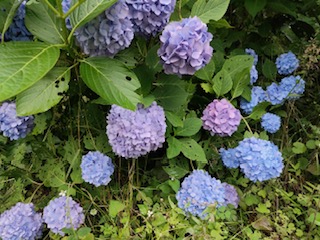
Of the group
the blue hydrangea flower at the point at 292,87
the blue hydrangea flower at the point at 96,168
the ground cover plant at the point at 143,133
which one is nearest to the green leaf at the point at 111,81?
the ground cover plant at the point at 143,133

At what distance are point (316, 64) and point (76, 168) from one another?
1159mm

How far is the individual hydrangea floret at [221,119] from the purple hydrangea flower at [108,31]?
1.50ft

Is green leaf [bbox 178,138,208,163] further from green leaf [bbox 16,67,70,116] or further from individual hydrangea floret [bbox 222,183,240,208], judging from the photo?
green leaf [bbox 16,67,70,116]

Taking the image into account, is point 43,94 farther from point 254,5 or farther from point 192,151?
point 254,5

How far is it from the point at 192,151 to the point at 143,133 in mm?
201

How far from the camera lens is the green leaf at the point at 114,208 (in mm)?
1162

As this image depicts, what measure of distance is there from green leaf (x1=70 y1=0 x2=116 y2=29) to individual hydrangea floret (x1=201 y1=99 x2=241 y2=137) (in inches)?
22.2

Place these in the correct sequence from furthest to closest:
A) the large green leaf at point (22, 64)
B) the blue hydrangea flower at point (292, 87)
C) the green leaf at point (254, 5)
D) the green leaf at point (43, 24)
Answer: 1. the blue hydrangea flower at point (292, 87)
2. the green leaf at point (254, 5)
3. the green leaf at point (43, 24)
4. the large green leaf at point (22, 64)

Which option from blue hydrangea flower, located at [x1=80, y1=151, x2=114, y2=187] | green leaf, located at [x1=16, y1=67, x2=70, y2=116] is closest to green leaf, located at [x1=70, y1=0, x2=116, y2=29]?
green leaf, located at [x1=16, y1=67, x2=70, y2=116]

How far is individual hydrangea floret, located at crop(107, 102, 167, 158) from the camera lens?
107 cm

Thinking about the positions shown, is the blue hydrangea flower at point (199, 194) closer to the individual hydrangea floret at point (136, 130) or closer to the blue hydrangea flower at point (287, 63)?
the individual hydrangea floret at point (136, 130)

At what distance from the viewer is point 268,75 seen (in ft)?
5.46

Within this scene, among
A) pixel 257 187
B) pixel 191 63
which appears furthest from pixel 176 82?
pixel 257 187

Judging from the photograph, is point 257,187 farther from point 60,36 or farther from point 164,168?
point 60,36
